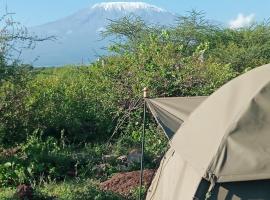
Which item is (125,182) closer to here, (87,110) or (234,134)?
(234,134)

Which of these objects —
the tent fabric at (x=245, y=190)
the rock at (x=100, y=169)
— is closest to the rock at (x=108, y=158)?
the rock at (x=100, y=169)

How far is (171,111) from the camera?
778 cm

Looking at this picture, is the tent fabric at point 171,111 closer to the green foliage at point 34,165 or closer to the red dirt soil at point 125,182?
the red dirt soil at point 125,182

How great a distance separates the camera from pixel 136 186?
31.1 ft

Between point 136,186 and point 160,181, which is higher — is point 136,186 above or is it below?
below

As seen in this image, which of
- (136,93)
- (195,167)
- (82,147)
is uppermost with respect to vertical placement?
(195,167)

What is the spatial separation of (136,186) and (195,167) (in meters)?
3.90

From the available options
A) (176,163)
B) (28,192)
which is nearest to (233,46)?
(28,192)

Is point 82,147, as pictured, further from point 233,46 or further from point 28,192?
point 233,46

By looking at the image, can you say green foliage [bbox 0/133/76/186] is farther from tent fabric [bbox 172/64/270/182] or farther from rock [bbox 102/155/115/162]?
tent fabric [bbox 172/64/270/182]

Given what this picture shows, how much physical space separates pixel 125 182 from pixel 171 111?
7.76 feet

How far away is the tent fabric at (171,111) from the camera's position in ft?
25.2

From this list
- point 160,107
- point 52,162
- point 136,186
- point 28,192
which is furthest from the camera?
point 52,162

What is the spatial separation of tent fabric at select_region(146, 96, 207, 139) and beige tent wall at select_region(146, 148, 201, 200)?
0.53m
